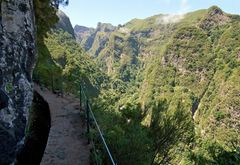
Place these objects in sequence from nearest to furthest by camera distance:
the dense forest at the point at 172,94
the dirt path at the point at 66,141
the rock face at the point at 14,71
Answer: the rock face at the point at 14,71, the dirt path at the point at 66,141, the dense forest at the point at 172,94

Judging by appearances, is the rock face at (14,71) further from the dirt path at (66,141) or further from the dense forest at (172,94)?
the dense forest at (172,94)

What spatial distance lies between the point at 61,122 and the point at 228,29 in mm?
175955

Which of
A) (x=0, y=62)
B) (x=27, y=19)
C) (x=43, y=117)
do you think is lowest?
(x=43, y=117)

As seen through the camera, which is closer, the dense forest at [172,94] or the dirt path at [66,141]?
the dirt path at [66,141]

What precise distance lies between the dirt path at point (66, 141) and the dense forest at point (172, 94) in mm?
595

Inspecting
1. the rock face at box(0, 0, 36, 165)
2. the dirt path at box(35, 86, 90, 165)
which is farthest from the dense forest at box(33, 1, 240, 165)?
the rock face at box(0, 0, 36, 165)

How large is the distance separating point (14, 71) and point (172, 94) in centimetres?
13569

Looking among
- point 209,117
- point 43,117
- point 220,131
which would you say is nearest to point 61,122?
point 43,117

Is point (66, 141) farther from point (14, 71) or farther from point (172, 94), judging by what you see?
point (172, 94)

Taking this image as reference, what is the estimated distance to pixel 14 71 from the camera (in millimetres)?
6855

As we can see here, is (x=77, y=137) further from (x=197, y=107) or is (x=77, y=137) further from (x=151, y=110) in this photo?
(x=197, y=107)

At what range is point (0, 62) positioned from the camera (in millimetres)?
6375

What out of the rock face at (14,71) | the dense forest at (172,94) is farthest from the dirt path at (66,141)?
the rock face at (14,71)

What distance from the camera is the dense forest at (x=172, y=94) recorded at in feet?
27.9
